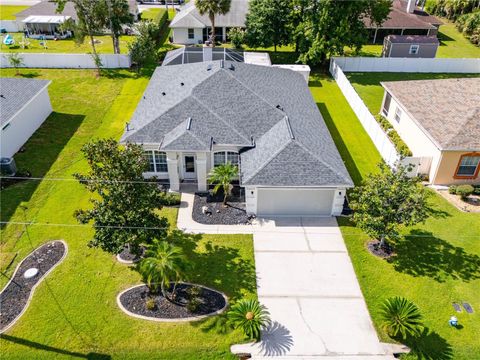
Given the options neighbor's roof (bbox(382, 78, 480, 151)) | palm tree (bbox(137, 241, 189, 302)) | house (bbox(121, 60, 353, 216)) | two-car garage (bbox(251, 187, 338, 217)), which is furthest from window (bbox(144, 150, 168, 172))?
neighbor's roof (bbox(382, 78, 480, 151))

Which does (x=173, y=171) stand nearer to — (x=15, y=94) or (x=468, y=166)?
(x=15, y=94)

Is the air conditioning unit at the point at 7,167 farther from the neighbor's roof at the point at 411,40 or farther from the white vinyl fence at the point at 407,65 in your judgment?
the neighbor's roof at the point at 411,40

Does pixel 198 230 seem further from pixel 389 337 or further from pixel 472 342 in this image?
pixel 472 342

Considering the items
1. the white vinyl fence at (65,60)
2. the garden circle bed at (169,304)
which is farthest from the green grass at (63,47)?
the garden circle bed at (169,304)

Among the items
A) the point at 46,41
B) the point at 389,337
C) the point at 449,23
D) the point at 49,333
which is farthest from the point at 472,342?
the point at 449,23

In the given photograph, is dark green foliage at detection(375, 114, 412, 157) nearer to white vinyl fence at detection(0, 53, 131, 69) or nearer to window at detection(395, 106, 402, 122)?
window at detection(395, 106, 402, 122)

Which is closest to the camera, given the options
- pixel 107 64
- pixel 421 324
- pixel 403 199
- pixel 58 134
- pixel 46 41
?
pixel 421 324
